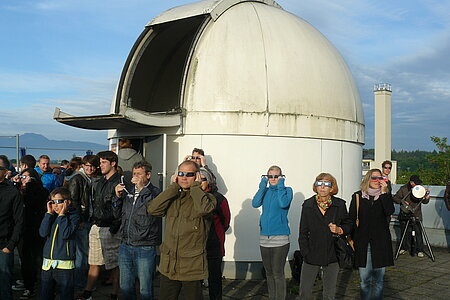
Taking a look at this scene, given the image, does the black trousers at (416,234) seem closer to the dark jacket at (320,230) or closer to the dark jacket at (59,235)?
the dark jacket at (320,230)

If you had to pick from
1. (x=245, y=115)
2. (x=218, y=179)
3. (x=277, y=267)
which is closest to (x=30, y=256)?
(x=218, y=179)

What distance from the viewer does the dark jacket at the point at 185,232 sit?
399cm

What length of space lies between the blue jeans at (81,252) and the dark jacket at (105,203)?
0.43 meters

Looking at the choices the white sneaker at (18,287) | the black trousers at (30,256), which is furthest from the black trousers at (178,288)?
the white sneaker at (18,287)

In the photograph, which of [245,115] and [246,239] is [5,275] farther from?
[245,115]

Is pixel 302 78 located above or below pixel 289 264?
above

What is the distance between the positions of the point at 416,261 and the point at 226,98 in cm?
508

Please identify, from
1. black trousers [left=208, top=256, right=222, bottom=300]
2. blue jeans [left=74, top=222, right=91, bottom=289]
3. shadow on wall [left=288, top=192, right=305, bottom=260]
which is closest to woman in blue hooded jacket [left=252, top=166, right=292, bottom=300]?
black trousers [left=208, top=256, right=222, bottom=300]

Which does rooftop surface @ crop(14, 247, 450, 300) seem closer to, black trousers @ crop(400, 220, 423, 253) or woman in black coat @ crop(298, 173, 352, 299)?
black trousers @ crop(400, 220, 423, 253)

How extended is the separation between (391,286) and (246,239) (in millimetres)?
2364

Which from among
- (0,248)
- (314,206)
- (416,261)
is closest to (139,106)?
(0,248)

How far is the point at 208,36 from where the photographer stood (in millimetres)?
7566

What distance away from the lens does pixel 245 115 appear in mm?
7227

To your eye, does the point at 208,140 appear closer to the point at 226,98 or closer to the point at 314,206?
the point at 226,98
